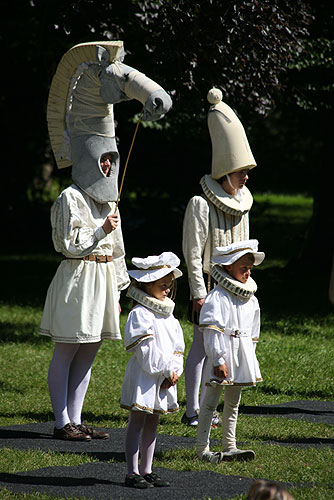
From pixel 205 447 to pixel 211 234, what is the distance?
5.88 ft

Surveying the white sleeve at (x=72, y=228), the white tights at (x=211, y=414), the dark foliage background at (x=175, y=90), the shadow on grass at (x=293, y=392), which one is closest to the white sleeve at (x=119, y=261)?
the white sleeve at (x=72, y=228)

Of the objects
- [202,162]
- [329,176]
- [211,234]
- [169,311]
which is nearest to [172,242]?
[202,162]

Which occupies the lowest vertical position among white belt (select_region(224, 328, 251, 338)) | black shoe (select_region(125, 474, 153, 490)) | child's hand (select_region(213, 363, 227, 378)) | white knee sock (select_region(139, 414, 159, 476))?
black shoe (select_region(125, 474, 153, 490))

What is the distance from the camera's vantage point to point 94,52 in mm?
6906

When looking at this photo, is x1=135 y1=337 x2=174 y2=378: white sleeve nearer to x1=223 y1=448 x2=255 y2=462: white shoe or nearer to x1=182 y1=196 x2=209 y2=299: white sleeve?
x1=223 y1=448 x2=255 y2=462: white shoe

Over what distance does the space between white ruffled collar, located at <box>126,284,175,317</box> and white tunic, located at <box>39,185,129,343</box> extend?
1048 millimetres

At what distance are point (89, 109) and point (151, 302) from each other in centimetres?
209

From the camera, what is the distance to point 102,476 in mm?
5848

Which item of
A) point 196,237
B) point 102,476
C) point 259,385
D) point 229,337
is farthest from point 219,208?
point 259,385

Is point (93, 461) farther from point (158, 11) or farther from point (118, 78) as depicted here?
point (158, 11)

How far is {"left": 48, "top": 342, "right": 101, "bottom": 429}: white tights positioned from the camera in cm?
691

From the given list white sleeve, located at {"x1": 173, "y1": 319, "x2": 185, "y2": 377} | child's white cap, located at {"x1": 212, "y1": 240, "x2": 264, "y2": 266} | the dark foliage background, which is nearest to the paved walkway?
white sleeve, located at {"x1": 173, "y1": 319, "x2": 185, "y2": 377}

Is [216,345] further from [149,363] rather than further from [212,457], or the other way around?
[212,457]

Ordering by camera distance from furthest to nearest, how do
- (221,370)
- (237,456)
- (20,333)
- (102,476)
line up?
(20,333) → (237,456) → (221,370) → (102,476)
